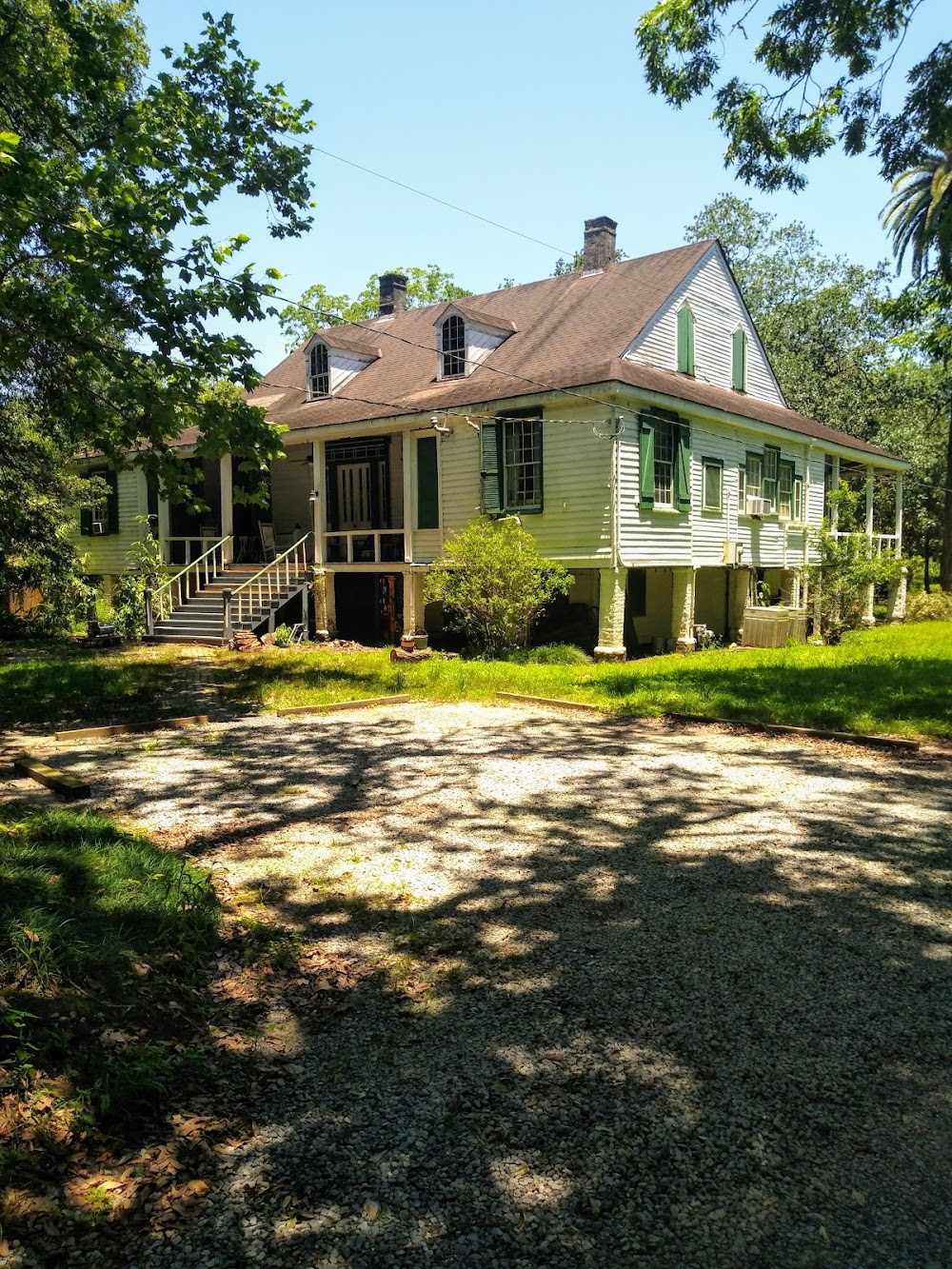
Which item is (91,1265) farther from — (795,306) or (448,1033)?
(795,306)

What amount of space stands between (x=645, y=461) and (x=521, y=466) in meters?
2.46

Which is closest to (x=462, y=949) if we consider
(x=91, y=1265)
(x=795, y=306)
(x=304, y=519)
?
(x=91, y=1265)

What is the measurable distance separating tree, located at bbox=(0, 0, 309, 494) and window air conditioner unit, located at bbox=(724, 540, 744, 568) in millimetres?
12345

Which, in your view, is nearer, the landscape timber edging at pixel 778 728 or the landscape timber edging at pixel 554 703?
the landscape timber edging at pixel 778 728

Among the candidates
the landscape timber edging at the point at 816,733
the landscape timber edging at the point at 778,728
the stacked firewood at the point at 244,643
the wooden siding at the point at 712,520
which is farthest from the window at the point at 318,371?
the landscape timber edging at the point at 816,733

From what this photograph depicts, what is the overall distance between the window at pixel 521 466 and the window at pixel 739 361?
7.76 meters

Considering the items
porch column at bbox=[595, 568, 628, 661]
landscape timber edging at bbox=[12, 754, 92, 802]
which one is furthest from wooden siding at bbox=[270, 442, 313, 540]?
landscape timber edging at bbox=[12, 754, 92, 802]

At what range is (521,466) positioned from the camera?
17.3m

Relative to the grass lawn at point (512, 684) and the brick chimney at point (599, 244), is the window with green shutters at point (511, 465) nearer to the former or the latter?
the grass lawn at point (512, 684)

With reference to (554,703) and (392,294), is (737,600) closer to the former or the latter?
(554,703)

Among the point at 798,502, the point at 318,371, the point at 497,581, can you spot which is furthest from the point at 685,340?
the point at 318,371

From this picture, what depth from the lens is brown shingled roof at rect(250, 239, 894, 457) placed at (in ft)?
57.3

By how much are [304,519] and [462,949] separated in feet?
67.2

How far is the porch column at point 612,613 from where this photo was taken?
16344 mm
